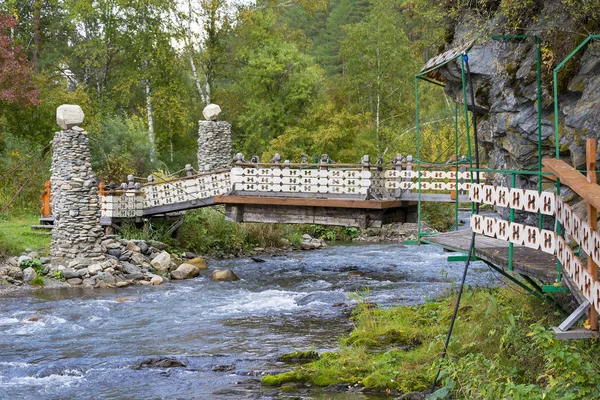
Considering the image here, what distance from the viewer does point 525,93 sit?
13.2 m

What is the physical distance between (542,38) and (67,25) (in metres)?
34.2

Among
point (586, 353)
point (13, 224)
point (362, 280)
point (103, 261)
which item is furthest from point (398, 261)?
point (586, 353)

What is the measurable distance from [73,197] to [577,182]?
58.4 ft

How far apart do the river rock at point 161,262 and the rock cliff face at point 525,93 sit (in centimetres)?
1119

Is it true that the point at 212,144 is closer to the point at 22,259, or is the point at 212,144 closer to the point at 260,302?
the point at 22,259

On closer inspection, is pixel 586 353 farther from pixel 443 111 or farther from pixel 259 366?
pixel 443 111

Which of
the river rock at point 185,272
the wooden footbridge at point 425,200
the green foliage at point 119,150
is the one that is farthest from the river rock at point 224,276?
the green foliage at point 119,150

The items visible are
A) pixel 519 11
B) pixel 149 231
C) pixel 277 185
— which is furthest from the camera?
pixel 149 231

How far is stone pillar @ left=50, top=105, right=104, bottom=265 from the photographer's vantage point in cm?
2225

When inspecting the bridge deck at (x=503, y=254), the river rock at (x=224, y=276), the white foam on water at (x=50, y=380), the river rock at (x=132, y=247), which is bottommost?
the white foam on water at (x=50, y=380)

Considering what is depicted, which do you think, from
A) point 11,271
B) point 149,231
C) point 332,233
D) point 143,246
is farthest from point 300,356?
point 332,233

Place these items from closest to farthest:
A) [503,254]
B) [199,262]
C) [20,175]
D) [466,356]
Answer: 1. [503,254]
2. [466,356]
3. [199,262]
4. [20,175]

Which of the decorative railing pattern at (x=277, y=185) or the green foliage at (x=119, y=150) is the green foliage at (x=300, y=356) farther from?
the green foliage at (x=119, y=150)

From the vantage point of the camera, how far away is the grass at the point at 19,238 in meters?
22.4
